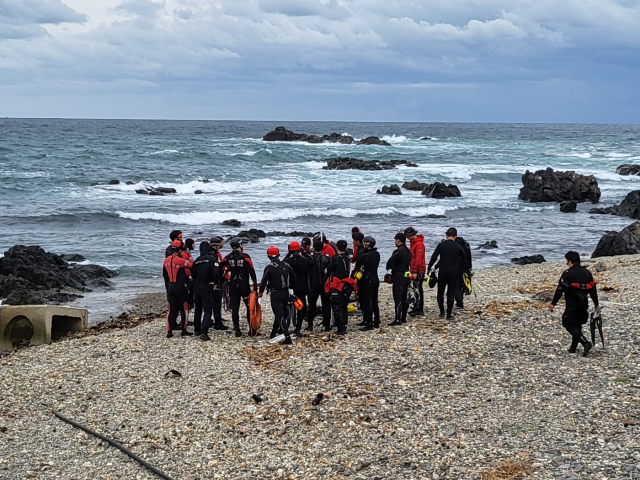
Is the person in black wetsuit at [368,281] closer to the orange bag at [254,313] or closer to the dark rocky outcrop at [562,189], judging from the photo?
the orange bag at [254,313]

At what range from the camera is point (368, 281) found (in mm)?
13641

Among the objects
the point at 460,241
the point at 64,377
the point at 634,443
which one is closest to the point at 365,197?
the point at 460,241

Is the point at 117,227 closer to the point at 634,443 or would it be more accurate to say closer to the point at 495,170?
the point at 634,443

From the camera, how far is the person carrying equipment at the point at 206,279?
13547mm

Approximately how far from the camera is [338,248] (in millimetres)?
13398

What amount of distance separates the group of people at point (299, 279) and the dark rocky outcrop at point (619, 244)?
12214mm

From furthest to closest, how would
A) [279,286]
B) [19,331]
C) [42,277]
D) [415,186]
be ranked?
[415,186]
[42,277]
[19,331]
[279,286]

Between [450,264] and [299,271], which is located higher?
[450,264]

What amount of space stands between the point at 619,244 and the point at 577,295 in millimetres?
14644

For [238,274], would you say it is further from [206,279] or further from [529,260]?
[529,260]

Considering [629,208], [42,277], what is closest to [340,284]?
[42,277]

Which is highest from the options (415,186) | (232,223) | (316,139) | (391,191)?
(316,139)

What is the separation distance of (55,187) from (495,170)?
35710 millimetres

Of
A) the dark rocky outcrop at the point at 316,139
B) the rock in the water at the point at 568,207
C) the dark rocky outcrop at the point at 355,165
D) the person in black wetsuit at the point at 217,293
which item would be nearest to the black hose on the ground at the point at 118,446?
the person in black wetsuit at the point at 217,293
